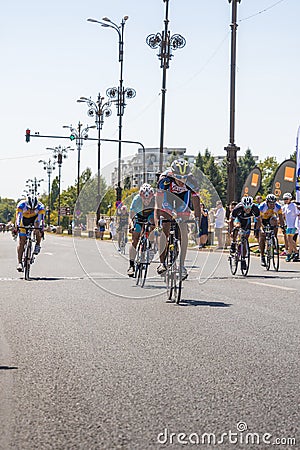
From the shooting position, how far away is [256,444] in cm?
446

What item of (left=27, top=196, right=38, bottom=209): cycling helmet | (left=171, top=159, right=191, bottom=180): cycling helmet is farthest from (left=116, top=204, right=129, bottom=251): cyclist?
(left=171, top=159, right=191, bottom=180): cycling helmet

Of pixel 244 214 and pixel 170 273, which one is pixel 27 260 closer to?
pixel 244 214

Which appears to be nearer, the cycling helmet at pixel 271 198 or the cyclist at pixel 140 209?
the cyclist at pixel 140 209

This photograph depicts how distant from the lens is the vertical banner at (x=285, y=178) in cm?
2681

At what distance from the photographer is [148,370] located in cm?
647

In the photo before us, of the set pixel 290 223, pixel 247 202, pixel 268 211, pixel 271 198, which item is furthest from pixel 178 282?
pixel 290 223

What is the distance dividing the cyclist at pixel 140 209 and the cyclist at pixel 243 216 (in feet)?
12.0

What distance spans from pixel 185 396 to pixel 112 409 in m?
0.60

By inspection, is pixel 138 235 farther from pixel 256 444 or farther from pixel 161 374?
pixel 256 444

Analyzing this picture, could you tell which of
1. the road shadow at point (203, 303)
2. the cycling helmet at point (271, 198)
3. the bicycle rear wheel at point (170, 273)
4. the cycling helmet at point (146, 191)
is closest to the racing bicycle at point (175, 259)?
the bicycle rear wheel at point (170, 273)

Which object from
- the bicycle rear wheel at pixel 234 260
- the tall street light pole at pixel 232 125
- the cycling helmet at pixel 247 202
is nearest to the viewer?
the cycling helmet at pixel 247 202

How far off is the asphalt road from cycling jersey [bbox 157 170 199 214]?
1.36 m

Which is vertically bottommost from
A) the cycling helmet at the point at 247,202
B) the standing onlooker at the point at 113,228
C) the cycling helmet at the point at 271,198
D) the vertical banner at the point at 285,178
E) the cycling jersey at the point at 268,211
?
the standing onlooker at the point at 113,228

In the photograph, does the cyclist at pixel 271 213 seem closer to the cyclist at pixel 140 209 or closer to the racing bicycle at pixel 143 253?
the racing bicycle at pixel 143 253
